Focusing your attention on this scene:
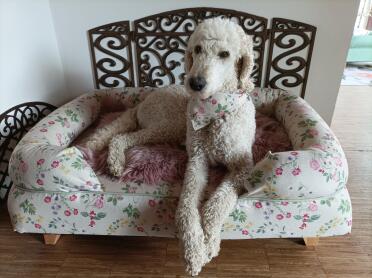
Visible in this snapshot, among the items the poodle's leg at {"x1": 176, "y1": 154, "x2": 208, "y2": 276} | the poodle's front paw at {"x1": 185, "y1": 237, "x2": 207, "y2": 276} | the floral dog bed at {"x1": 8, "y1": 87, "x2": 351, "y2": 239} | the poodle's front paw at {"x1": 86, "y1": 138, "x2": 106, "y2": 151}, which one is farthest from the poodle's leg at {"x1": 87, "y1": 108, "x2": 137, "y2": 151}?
the poodle's front paw at {"x1": 185, "y1": 237, "x2": 207, "y2": 276}

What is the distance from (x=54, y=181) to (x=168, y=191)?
45 cm

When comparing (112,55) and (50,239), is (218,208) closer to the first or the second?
(50,239)

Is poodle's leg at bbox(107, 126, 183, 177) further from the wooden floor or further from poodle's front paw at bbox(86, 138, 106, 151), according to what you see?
the wooden floor

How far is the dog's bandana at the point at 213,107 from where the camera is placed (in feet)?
3.82

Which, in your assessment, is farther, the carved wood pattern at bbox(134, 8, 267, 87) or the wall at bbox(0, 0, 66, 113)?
the carved wood pattern at bbox(134, 8, 267, 87)

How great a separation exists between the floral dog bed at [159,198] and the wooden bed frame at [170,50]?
62 centimetres

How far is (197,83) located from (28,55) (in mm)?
1168

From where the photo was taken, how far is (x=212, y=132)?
1.23 meters

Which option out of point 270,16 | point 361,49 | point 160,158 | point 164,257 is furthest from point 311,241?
point 361,49

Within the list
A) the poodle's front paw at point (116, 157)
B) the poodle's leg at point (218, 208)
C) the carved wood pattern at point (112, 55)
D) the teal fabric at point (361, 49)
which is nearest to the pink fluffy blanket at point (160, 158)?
the poodle's front paw at point (116, 157)

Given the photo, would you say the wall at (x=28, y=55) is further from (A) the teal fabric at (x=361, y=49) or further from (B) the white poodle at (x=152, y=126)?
(A) the teal fabric at (x=361, y=49)

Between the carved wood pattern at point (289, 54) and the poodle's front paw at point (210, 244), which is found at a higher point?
the carved wood pattern at point (289, 54)

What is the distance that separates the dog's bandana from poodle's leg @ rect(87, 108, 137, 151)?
511 millimetres

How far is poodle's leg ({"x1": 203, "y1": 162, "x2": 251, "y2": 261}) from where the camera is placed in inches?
41.3
